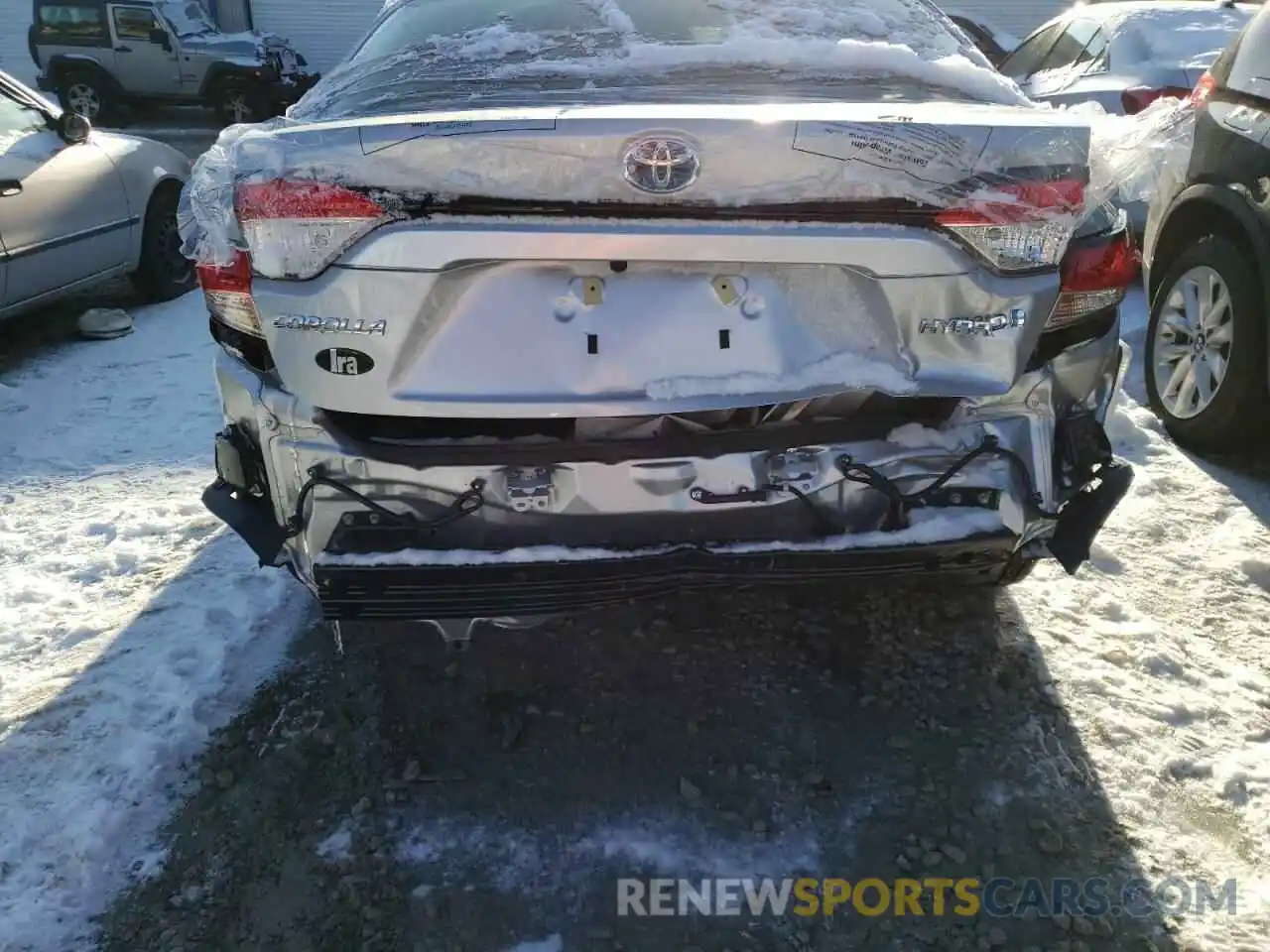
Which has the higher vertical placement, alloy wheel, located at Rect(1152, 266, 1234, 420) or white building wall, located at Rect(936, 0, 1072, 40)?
white building wall, located at Rect(936, 0, 1072, 40)

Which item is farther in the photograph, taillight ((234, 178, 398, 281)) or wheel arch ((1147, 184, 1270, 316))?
wheel arch ((1147, 184, 1270, 316))

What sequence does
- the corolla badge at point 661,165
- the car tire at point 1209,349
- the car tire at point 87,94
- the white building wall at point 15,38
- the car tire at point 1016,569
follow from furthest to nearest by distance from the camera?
the white building wall at point 15,38 → the car tire at point 87,94 → the car tire at point 1209,349 → the car tire at point 1016,569 → the corolla badge at point 661,165

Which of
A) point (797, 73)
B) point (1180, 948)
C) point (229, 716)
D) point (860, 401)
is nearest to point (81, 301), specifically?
point (229, 716)

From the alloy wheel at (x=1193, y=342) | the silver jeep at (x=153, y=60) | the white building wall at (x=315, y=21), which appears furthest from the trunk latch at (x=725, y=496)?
the white building wall at (x=315, y=21)

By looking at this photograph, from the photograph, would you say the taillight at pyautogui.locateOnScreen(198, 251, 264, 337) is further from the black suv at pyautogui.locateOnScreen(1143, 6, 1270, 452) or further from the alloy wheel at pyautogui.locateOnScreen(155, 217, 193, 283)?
the alloy wheel at pyautogui.locateOnScreen(155, 217, 193, 283)

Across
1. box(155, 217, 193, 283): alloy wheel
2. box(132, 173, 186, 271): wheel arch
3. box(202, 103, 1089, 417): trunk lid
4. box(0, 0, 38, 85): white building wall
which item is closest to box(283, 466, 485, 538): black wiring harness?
box(202, 103, 1089, 417): trunk lid

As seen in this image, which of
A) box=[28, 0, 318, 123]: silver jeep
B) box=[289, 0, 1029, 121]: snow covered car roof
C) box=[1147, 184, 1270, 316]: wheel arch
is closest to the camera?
box=[289, 0, 1029, 121]: snow covered car roof

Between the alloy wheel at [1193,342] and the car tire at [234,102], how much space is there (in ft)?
43.0

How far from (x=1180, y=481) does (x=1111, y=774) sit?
188 cm

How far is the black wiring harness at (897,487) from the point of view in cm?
209

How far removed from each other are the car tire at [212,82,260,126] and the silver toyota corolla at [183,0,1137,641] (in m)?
13.5

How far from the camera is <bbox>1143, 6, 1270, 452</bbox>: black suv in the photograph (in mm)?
3578

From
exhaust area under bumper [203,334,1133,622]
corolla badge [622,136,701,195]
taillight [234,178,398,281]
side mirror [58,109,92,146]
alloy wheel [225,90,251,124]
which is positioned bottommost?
alloy wheel [225,90,251,124]

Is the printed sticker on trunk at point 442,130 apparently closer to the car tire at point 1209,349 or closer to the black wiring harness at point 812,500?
the black wiring harness at point 812,500
